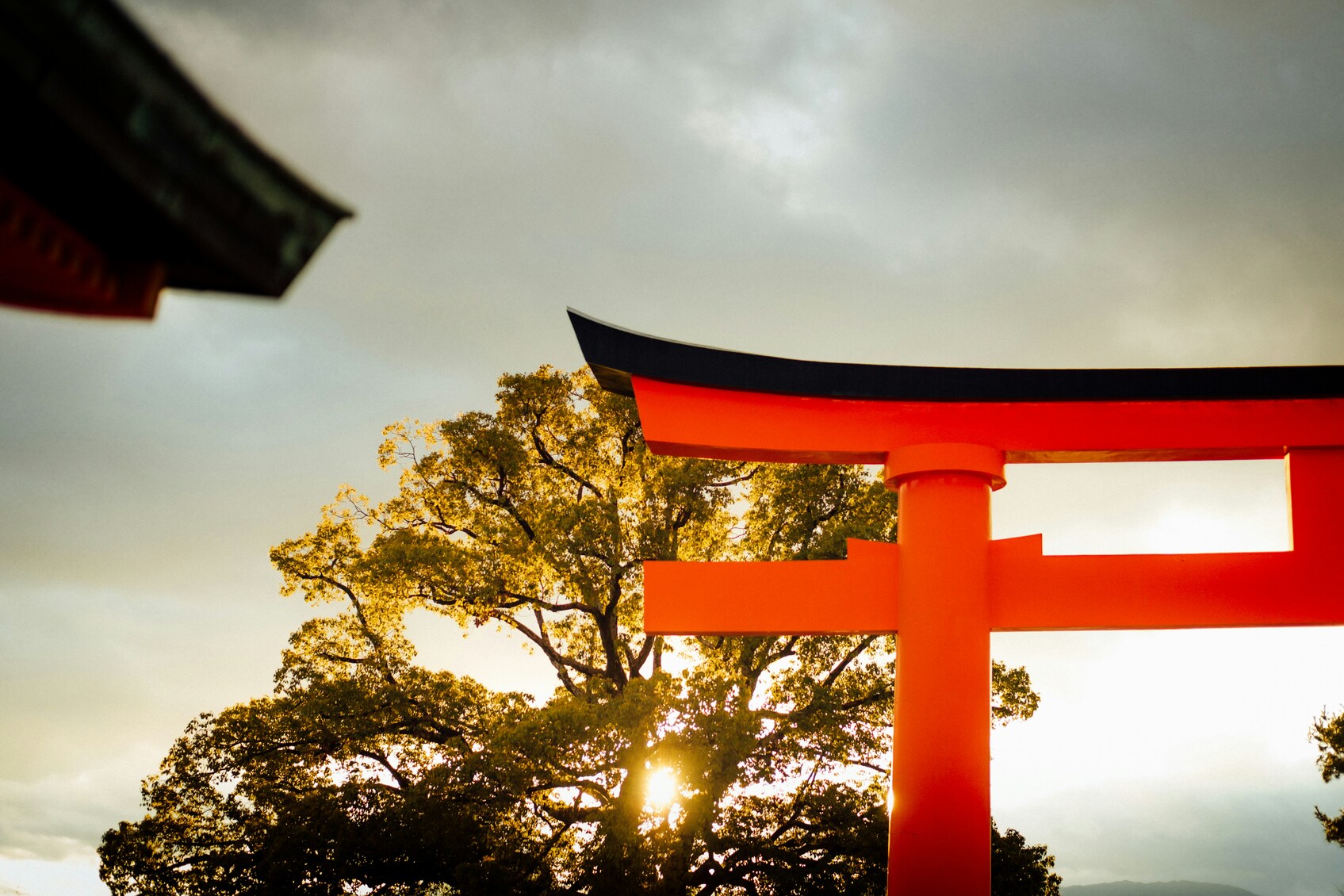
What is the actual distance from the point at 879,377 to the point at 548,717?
481cm

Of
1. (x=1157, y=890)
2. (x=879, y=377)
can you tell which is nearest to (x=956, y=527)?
(x=879, y=377)

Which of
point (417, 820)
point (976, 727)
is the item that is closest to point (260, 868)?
point (417, 820)

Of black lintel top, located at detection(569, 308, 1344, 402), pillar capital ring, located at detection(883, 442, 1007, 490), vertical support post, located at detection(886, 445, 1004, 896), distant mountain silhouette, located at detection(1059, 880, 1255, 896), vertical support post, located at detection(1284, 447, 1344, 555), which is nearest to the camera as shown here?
vertical support post, located at detection(886, 445, 1004, 896)

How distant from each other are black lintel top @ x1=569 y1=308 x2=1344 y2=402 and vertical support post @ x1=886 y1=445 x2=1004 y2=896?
1.75 feet

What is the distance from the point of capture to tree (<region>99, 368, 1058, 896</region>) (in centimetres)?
974

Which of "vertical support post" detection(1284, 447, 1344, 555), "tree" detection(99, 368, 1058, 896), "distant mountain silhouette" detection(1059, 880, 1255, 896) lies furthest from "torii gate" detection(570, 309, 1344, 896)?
"distant mountain silhouette" detection(1059, 880, 1255, 896)

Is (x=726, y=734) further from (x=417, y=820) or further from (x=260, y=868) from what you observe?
(x=260, y=868)

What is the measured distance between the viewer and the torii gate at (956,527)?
6.59 meters

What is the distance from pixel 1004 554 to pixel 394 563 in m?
Answer: 7.47

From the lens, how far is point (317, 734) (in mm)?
11289

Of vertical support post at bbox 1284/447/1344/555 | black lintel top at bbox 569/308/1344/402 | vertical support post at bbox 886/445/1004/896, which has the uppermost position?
black lintel top at bbox 569/308/1344/402

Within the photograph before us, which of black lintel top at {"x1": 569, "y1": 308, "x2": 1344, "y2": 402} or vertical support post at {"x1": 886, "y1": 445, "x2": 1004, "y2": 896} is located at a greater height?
black lintel top at {"x1": 569, "y1": 308, "x2": 1344, "y2": 402}

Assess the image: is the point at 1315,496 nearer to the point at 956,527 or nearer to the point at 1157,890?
the point at 956,527

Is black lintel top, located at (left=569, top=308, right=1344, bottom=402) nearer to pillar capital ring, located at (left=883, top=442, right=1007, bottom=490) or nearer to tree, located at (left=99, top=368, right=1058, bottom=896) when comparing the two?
pillar capital ring, located at (left=883, top=442, right=1007, bottom=490)
